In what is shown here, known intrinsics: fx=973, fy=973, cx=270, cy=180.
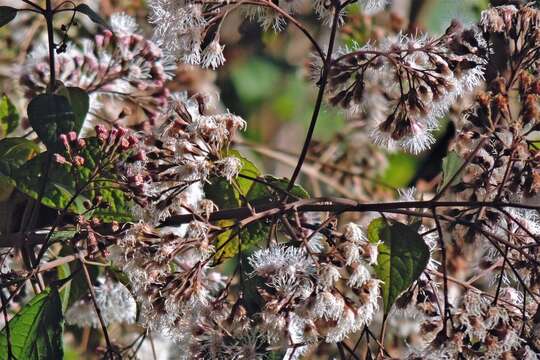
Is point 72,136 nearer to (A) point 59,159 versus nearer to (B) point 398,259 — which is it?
(A) point 59,159

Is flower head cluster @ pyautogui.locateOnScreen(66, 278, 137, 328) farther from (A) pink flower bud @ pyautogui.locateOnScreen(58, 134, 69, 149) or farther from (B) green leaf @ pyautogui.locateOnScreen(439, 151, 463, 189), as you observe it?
(B) green leaf @ pyautogui.locateOnScreen(439, 151, 463, 189)

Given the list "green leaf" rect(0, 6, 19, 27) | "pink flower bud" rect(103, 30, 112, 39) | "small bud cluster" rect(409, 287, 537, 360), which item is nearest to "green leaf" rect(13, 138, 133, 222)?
"green leaf" rect(0, 6, 19, 27)

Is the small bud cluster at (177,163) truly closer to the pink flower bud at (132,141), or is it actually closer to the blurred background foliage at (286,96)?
the pink flower bud at (132,141)

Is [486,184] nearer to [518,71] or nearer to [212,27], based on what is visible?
[518,71]

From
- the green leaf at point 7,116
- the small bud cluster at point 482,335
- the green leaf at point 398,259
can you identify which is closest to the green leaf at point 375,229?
the green leaf at point 398,259

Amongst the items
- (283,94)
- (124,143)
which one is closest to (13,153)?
(124,143)

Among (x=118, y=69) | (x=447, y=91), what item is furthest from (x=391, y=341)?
(x=447, y=91)
